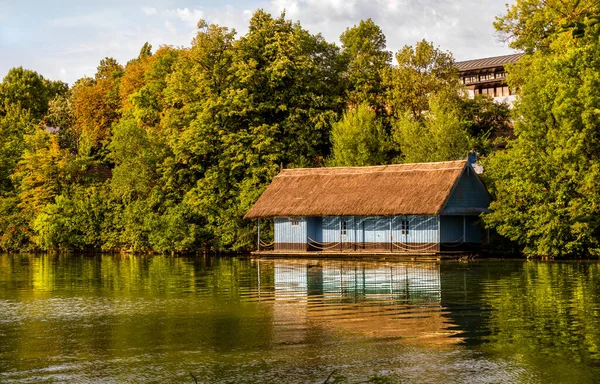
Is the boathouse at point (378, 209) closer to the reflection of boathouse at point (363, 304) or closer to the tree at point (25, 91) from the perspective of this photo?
the reflection of boathouse at point (363, 304)

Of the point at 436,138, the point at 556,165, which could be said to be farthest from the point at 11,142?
the point at 556,165

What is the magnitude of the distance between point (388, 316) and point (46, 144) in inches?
2143

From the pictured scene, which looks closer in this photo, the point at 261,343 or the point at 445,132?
the point at 261,343

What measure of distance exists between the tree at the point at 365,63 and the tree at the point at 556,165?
17900mm

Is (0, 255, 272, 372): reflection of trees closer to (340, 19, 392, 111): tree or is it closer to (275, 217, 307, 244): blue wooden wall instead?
(275, 217, 307, 244): blue wooden wall

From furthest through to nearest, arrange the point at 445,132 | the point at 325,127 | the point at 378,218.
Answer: the point at 325,127 < the point at 445,132 < the point at 378,218

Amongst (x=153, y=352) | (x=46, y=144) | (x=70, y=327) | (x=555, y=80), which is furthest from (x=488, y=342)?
(x=46, y=144)

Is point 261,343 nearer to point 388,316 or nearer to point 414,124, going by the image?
point 388,316

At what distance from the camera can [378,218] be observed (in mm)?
48781

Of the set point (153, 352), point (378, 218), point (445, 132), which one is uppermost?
point (445, 132)

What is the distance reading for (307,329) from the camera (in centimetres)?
1836

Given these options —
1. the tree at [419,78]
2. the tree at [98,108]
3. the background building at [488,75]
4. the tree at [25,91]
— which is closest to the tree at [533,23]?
the tree at [419,78]

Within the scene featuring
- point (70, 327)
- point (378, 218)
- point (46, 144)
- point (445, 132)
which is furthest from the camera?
point (46, 144)

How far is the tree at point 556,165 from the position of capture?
42.5 meters
